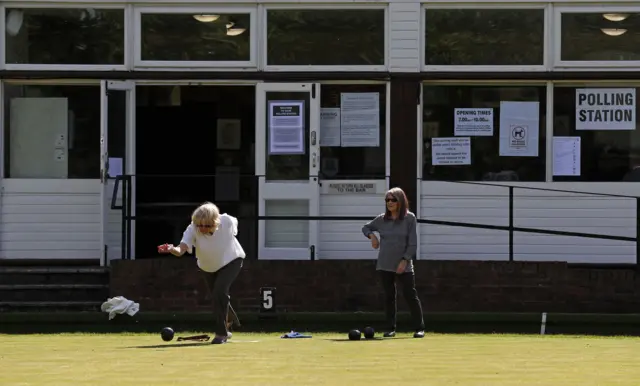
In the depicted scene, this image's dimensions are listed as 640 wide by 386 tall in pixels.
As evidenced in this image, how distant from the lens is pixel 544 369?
11.1 m

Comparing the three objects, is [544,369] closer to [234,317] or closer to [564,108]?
[234,317]

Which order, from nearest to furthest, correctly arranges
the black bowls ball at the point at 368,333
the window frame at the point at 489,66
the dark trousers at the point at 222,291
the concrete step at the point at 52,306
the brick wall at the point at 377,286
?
1. the dark trousers at the point at 222,291
2. the black bowls ball at the point at 368,333
3. the brick wall at the point at 377,286
4. the concrete step at the point at 52,306
5. the window frame at the point at 489,66

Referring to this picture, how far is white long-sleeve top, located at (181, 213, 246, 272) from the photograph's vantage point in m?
13.4

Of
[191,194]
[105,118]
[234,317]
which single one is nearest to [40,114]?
[105,118]

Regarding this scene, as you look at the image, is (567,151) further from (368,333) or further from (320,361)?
(320,361)

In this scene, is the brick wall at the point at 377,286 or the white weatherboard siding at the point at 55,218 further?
the white weatherboard siding at the point at 55,218

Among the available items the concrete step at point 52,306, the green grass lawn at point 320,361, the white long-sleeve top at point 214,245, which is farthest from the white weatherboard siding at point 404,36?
the concrete step at point 52,306

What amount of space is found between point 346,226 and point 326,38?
2.34m

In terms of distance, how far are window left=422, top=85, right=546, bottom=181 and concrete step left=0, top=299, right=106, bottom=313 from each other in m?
4.38

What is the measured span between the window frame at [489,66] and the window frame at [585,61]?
9cm

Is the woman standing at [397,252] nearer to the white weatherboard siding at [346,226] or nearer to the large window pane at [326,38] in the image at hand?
the white weatherboard siding at [346,226]

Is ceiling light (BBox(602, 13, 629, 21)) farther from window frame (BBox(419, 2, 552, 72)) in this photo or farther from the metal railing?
the metal railing

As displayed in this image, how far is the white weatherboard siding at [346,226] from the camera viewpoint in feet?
56.1

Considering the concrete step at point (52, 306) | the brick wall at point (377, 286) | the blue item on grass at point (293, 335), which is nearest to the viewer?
the blue item on grass at point (293, 335)
